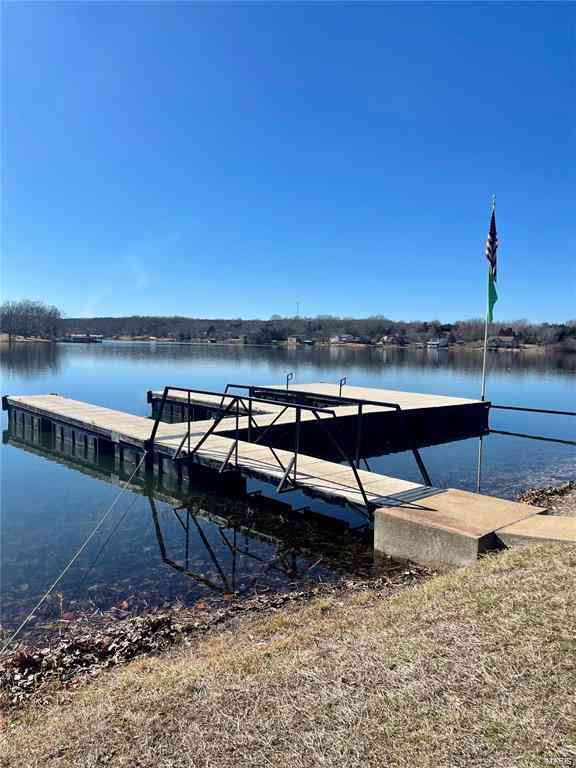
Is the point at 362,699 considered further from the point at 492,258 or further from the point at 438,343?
the point at 438,343

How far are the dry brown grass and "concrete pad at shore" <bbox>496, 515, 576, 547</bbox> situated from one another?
1284 mm

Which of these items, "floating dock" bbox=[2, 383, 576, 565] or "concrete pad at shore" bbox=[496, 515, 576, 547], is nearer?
"concrete pad at shore" bbox=[496, 515, 576, 547]

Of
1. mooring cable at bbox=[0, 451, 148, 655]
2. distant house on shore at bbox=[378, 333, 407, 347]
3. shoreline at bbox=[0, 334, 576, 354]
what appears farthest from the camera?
distant house on shore at bbox=[378, 333, 407, 347]

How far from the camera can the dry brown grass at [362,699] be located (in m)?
3.02

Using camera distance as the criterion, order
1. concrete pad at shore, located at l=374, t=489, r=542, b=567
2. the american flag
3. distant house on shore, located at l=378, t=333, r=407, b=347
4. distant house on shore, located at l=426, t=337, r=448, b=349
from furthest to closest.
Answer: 1. distant house on shore, located at l=378, t=333, r=407, b=347
2. distant house on shore, located at l=426, t=337, r=448, b=349
3. the american flag
4. concrete pad at shore, located at l=374, t=489, r=542, b=567

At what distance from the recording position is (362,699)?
11.5ft

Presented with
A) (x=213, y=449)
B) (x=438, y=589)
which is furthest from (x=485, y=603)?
(x=213, y=449)

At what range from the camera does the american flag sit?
1806 cm

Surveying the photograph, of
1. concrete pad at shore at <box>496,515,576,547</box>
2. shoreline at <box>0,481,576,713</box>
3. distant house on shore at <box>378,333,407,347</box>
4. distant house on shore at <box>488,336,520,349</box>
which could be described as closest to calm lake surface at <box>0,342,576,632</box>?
shoreline at <box>0,481,576,713</box>

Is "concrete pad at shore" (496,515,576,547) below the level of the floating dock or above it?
above

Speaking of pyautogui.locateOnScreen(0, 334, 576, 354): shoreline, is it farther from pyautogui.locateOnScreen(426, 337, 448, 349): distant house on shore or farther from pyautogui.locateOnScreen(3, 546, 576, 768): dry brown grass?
pyautogui.locateOnScreen(3, 546, 576, 768): dry brown grass

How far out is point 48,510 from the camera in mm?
10703

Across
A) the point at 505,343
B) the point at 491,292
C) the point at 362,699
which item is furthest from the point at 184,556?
the point at 505,343

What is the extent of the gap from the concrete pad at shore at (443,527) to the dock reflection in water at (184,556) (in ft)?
1.98
